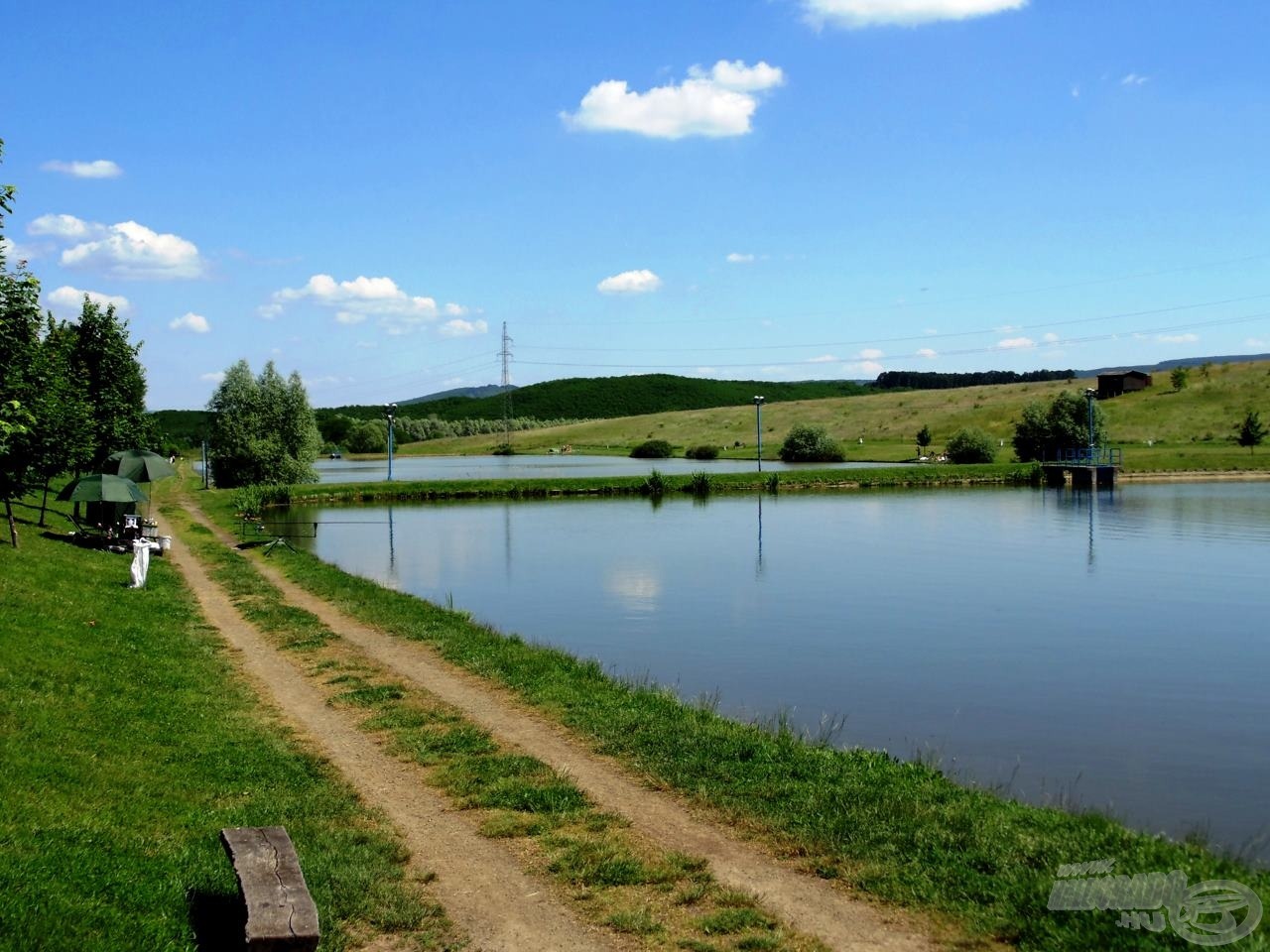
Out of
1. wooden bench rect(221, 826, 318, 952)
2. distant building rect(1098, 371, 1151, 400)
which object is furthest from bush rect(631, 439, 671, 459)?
wooden bench rect(221, 826, 318, 952)

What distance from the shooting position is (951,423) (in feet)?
420

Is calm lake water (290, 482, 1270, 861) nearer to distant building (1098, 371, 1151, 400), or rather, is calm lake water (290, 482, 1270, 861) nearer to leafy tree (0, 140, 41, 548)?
leafy tree (0, 140, 41, 548)

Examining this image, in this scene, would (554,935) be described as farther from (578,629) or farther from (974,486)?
(974,486)

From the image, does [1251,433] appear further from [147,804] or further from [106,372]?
[147,804]

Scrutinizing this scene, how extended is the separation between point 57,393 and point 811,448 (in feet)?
299

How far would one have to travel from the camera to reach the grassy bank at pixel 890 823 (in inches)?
→ 318

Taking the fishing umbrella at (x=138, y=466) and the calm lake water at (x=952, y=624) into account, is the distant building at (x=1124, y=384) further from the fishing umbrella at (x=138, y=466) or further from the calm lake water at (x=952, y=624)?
the fishing umbrella at (x=138, y=466)

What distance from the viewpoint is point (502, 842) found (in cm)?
966

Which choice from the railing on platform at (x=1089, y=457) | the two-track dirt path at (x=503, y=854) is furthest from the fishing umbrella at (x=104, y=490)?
the railing on platform at (x=1089, y=457)

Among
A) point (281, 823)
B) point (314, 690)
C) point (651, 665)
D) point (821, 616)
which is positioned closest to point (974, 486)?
point (821, 616)

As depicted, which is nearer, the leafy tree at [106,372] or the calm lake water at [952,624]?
the calm lake water at [952,624]

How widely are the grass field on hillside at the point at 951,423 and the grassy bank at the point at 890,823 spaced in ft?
259

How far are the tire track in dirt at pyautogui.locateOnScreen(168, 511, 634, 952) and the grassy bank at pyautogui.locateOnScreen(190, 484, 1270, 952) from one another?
2259mm

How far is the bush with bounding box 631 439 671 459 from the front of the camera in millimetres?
139875
